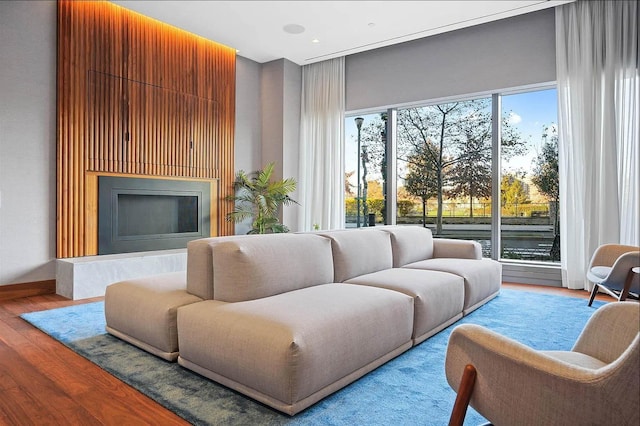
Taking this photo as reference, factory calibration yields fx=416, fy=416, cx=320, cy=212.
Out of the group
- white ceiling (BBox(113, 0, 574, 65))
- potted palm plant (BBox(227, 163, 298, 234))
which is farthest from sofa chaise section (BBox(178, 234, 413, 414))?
potted palm plant (BBox(227, 163, 298, 234))

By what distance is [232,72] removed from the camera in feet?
19.0

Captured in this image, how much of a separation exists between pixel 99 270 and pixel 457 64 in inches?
182

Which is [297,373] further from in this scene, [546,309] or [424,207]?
[424,207]

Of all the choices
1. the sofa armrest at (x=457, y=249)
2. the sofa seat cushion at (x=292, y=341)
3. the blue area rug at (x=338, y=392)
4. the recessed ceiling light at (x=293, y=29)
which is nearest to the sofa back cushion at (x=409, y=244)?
the sofa armrest at (x=457, y=249)

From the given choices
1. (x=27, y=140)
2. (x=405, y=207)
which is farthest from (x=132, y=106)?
(x=405, y=207)

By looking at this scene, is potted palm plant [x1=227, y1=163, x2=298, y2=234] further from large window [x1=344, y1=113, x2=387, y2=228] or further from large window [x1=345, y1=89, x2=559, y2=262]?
large window [x1=345, y1=89, x2=559, y2=262]

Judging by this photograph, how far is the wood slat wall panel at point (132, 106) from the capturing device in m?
4.12

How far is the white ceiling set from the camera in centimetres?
437

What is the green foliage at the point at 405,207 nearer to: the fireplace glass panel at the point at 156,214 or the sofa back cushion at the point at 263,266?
the fireplace glass panel at the point at 156,214

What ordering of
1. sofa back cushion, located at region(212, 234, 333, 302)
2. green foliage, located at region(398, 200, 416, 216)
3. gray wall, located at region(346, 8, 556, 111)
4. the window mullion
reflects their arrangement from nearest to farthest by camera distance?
sofa back cushion, located at region(212, 234, 333, 302) → gray wall, located at region(346, 8, 556, 111) → the window mullion → green foliage, located at region(398, 200, 416, 216)

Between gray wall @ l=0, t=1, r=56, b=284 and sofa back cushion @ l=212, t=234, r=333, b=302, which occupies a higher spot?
gray wall @ l=0, t=1, r=56, b=284

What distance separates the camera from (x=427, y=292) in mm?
2566

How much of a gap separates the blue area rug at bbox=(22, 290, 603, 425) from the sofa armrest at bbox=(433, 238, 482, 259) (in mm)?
921

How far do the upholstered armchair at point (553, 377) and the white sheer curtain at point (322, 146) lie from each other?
477 centimetres
